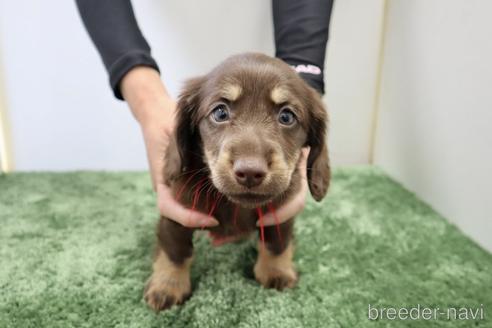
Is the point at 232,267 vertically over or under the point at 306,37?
under

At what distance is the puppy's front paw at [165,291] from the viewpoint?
134 centimetres

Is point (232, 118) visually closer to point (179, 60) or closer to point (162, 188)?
point (162, 188)

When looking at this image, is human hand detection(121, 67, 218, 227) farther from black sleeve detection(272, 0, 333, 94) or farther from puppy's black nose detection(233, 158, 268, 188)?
black sleeve detection(272, 0, 333, 94)

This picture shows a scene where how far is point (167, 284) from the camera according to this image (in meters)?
1.37

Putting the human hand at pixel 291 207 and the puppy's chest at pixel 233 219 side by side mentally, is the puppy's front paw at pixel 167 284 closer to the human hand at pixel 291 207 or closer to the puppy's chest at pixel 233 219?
the puppy's chest at pixel 233 219

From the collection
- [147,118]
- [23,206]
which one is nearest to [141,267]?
[147,118]

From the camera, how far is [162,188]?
1.41 m

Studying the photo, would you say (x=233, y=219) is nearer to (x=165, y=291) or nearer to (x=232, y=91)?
(x=165, y=291)

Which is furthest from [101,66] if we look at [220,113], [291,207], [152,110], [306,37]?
[291,207]


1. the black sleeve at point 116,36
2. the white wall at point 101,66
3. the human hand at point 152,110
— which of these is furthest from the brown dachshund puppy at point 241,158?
the white wall at point 101,66

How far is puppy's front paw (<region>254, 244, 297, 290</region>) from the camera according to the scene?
1.47 metres

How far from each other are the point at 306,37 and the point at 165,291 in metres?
1.16

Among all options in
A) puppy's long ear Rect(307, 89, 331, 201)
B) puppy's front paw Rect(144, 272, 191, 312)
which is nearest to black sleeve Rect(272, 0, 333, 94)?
puppy's long ear Rect(307, 89, 331, 201)

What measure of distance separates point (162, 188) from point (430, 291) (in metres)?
0.94
